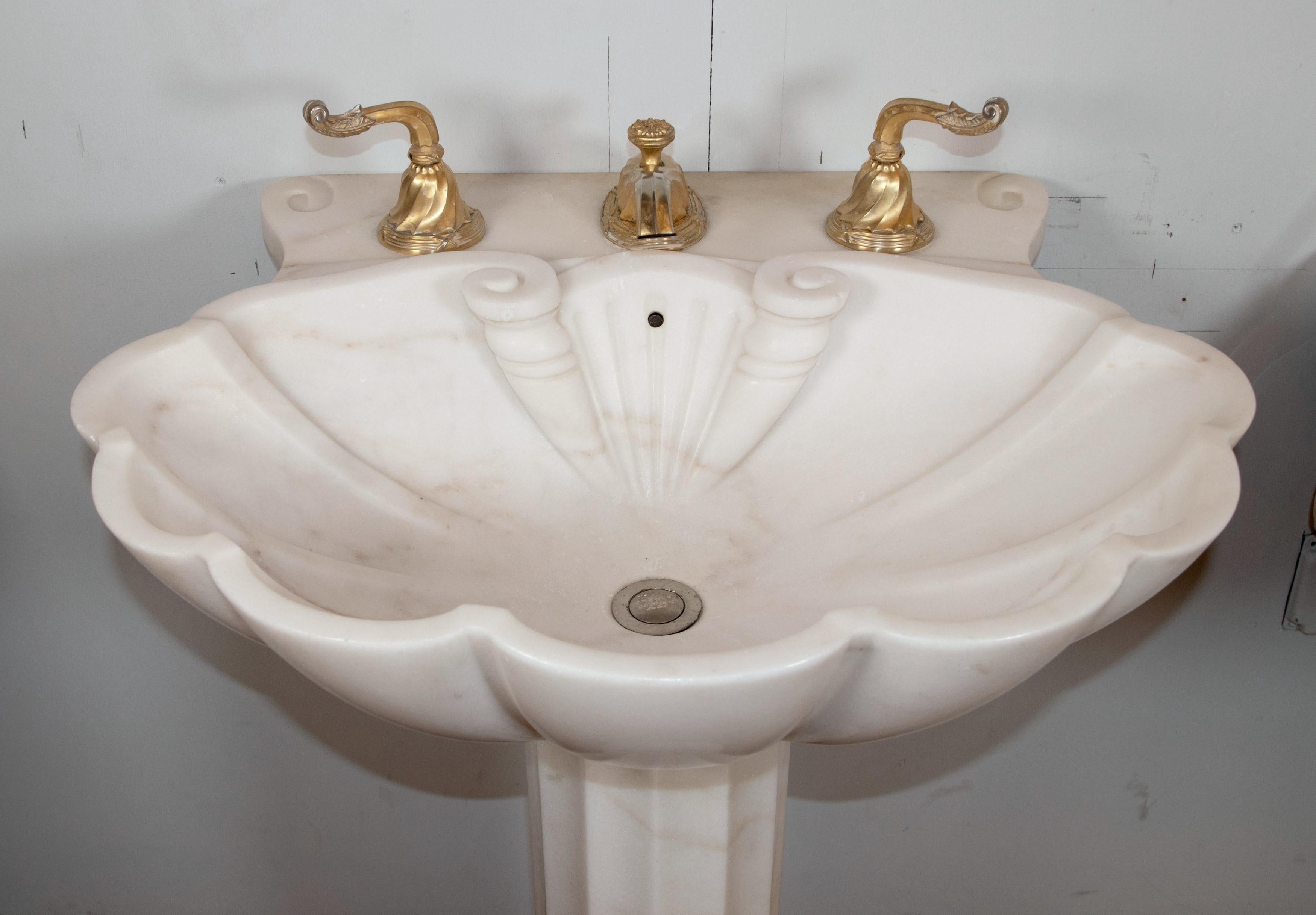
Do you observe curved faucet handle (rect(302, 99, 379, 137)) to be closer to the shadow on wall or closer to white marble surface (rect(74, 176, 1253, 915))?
white marble surface (rect(74, 176, 1253, 915))

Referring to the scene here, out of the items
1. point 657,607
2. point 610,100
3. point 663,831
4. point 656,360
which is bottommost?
point 663,831

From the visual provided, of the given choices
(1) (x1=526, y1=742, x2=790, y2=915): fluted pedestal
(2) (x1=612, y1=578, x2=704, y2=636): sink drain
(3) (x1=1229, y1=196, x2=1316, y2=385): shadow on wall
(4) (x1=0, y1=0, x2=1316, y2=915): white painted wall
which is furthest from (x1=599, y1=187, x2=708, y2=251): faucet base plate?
(3) (x1=1229, y1=196, x2=1316, y2=385): shadow on wall

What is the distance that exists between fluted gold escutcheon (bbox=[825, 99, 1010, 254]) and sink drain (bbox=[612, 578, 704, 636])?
31 cm

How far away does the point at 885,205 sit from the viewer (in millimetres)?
946

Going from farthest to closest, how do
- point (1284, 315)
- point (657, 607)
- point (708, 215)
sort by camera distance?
point (1284, 315), point (708, 215), point (657, 607)

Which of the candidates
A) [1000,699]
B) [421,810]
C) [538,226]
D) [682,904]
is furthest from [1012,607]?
[421,810]

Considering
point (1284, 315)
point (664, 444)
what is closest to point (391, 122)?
point (664, 444)

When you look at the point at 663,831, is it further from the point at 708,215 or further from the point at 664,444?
the point at 708,215

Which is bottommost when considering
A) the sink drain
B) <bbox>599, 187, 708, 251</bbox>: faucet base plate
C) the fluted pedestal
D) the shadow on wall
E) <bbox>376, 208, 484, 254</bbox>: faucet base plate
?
the fluted pedestal

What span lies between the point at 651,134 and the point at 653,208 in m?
0.06

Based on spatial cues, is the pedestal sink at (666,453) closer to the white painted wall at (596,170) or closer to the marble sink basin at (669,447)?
the marble sink basin at (669,447)

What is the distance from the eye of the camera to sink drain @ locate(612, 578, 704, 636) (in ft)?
2.76

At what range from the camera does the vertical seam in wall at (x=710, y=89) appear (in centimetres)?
97

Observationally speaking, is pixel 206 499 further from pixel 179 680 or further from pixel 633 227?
pixel 179 680
